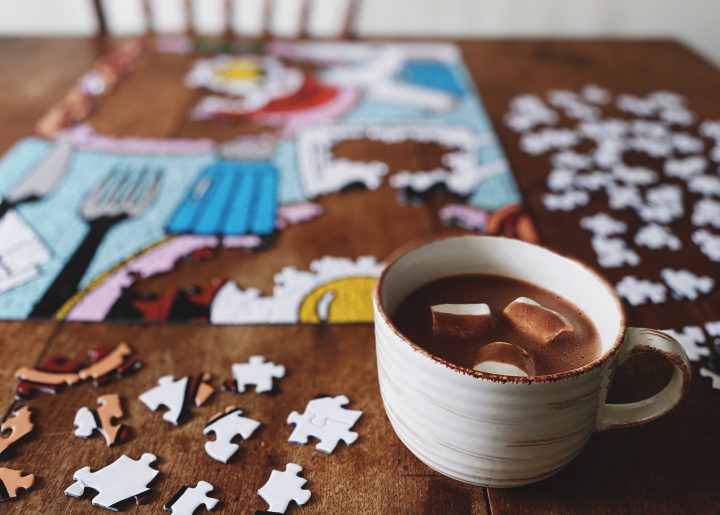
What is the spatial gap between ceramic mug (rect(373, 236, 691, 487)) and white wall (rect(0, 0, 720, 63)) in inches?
96.6

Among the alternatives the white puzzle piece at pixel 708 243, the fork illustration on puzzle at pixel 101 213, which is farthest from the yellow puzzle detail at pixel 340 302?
the white puzzle piece at pixel 708 243

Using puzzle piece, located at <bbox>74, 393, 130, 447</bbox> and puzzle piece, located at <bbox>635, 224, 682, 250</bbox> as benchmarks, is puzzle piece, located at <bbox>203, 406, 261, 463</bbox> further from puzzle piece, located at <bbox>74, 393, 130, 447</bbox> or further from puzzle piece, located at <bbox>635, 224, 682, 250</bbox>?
puzzle piece, located at <bbox>635, 224, 682, 250</bbox>

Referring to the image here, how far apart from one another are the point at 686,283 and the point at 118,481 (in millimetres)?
792

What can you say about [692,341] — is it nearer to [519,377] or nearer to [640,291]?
[640,291]

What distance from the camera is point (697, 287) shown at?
0.91m

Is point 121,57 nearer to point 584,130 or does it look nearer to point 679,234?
point 584,130

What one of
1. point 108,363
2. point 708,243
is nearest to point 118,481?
point 108,363

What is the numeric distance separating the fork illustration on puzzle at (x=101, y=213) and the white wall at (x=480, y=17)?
1951mm

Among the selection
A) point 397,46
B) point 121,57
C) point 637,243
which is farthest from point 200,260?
point 397,46

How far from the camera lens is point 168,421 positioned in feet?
2.21

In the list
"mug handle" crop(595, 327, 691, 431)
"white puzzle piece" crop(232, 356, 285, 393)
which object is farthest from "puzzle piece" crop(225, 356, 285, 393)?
"mug handle" crop(595, 327, 691, 431)

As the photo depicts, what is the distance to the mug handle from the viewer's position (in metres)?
0.56

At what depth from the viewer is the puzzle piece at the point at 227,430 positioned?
25.1 inches

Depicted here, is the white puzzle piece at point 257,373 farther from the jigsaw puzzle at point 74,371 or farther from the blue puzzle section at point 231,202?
the blue puzzle section at point 231,202
